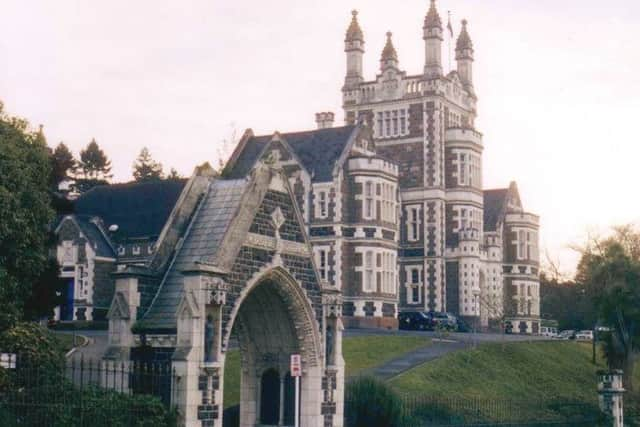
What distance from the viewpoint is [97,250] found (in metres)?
56.7

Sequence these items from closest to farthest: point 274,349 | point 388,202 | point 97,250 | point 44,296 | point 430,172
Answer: point 274,349 → point 44,296 → point 97,250 → point 388,202 → point 430,172

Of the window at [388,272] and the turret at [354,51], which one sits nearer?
→ the window at [388,272]

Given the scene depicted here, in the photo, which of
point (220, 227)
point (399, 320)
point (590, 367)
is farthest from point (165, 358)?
point (399, 320)

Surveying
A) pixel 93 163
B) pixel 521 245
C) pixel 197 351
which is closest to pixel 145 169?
pixel 93 163

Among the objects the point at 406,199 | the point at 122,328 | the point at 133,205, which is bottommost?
the point at 122,328

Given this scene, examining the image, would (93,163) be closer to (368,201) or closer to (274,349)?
(368,201)

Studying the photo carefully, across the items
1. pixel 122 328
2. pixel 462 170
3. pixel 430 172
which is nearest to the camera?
pixel 122 328

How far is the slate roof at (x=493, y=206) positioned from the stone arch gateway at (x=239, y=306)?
51237 millimetres

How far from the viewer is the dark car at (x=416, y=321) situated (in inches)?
2464

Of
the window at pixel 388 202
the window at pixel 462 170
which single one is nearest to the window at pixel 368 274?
the window at pixel 388 202

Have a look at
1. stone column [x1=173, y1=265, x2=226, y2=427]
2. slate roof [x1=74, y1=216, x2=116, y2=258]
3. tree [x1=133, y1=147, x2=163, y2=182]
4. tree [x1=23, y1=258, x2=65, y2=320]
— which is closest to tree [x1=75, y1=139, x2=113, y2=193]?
tree [x1=133, y1=147, x2=163, y2=182]

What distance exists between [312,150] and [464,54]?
783 inches

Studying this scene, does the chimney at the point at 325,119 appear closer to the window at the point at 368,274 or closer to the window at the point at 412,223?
the window at the point at 412,223

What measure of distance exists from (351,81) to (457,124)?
26.9 ft
